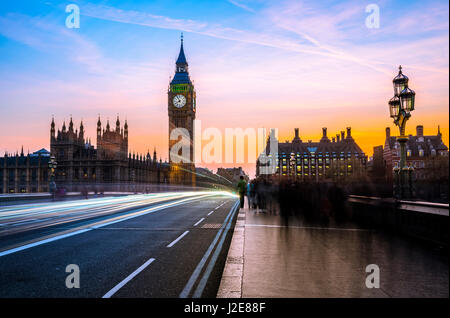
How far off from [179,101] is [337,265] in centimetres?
14956

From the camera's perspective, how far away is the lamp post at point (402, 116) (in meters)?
11.3

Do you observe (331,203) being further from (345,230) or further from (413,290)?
(413,290)

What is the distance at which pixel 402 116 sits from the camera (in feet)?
41.8

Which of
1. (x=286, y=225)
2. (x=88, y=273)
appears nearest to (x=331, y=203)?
(x=286, y=225)

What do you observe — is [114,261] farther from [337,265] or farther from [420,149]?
[420,149]

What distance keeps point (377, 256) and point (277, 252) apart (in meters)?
2.06

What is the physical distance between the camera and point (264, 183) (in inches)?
785

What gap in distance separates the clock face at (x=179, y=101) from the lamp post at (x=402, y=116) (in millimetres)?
140713

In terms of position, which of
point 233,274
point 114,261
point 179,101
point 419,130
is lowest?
point 114,261

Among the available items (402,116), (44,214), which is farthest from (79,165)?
(402,116)

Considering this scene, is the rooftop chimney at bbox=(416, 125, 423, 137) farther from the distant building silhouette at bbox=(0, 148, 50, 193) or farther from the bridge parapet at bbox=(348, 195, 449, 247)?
the distant building silhouette at bbox=(0, 148, 50, 193)

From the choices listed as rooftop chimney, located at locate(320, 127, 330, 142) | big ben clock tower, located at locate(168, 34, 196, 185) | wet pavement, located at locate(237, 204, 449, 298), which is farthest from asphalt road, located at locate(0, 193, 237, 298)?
rooftop chimney, located at locate(320, 127, 330, 142)

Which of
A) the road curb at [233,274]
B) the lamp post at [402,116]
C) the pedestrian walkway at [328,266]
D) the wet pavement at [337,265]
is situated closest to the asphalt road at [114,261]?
the road curb at [233,274]
